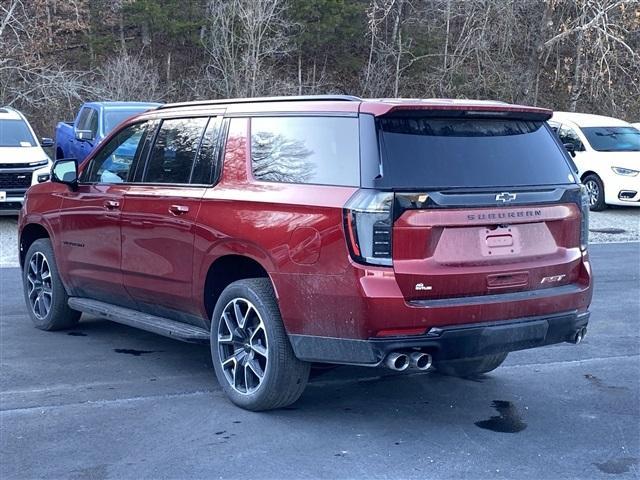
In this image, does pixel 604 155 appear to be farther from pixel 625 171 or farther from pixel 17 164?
pixel 17 164

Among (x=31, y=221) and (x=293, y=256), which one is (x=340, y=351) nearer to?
(x=293, y=256)

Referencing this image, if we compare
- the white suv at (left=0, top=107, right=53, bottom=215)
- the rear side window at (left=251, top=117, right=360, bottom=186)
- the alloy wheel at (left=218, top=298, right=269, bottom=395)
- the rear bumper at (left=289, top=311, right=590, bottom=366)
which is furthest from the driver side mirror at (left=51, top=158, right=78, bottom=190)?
the white suv at (left=0, top=107, right=53, bottom=215)

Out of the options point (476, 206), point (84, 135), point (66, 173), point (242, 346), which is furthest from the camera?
point (84, 135)

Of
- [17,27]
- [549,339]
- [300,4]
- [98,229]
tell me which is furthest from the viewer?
[300,4]

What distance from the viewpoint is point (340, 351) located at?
17.1ft

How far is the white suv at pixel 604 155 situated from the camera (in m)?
18.4

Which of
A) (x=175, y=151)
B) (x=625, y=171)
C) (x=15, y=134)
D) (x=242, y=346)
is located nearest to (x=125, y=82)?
(x=15, y=134)

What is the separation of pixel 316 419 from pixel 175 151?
216 centimetres

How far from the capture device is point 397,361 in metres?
5.13

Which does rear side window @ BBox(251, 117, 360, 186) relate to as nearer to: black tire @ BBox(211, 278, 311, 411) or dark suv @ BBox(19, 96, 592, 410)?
dark suv @ BBox(19, 96, 592, 410)

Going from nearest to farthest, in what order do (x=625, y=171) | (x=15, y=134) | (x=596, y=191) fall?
(x=15, y=134) → (x=625, y=171) → (x=596, y=191)

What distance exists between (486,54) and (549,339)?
25.0 m

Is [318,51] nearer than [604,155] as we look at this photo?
No

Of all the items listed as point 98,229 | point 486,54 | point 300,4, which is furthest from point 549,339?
point 300,4
